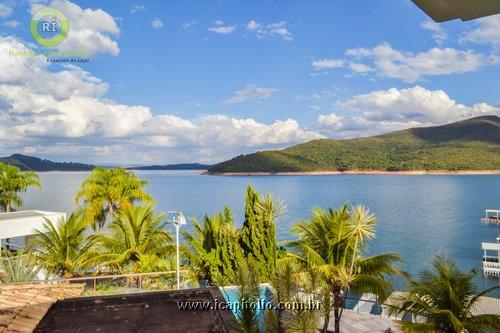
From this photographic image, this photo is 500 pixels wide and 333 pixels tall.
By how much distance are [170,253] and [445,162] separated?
374 ft

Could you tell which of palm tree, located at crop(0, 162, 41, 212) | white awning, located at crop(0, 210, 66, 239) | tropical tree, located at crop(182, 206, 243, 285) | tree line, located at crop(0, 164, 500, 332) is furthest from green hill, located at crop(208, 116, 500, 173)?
white awning, located at crop(0, 210, 66, 239)

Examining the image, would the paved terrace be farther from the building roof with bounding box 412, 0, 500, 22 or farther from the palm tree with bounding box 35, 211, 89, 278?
the building roof with bounding box 412, 0, 500, 22

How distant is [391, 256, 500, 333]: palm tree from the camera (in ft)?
28.6

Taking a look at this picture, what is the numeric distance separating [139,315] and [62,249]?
1281 centimetres

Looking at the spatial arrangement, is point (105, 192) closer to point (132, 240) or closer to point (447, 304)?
point (132, 240)

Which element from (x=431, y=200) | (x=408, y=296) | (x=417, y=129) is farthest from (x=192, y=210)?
(x=417, y=129)

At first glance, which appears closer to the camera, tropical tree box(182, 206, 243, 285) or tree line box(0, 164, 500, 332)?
tree line box(0, 164, 500, 332)

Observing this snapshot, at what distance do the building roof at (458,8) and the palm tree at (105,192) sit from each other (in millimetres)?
23671

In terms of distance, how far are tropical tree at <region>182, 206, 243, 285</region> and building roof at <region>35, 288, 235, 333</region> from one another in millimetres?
9835

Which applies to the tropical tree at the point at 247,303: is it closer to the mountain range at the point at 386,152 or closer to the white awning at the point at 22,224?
the white awning at the point at 22,224

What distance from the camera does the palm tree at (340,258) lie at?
1206 centimetres

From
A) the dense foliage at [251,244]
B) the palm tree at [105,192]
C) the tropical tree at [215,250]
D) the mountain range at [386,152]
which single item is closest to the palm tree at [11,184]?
the palm tree at [105,192]

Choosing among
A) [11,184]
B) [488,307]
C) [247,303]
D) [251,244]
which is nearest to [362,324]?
[251,244]

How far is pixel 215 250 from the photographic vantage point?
16.7m
